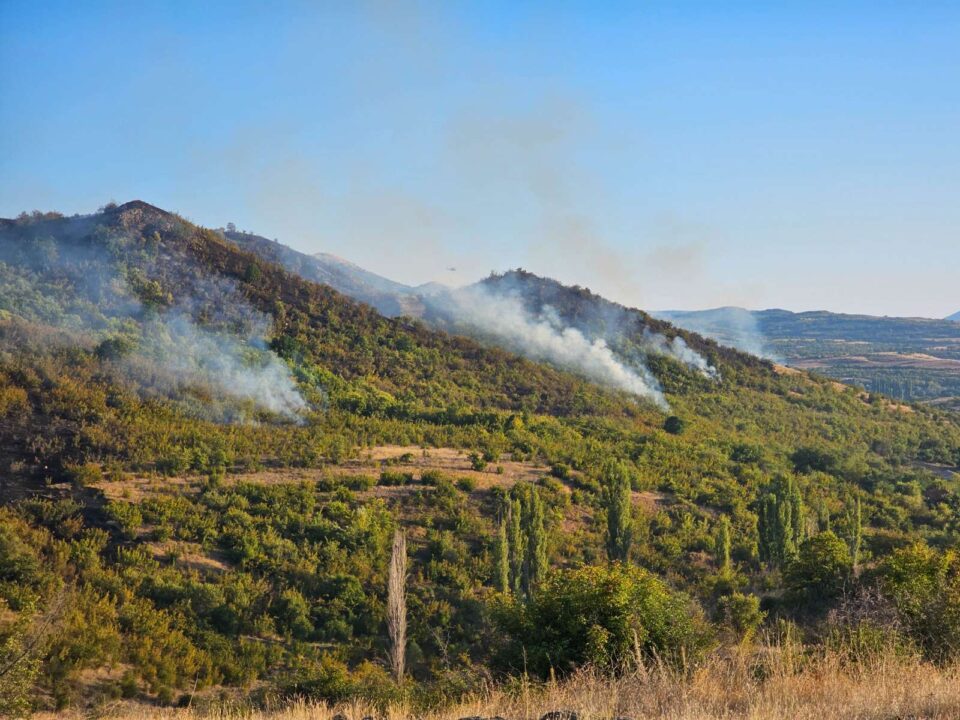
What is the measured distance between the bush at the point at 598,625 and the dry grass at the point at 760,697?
1.86 m

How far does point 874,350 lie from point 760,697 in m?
156

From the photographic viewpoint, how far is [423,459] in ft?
92.4

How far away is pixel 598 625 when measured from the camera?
893cm

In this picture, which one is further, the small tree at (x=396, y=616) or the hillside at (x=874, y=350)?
the hillside at (x=874, y=350)

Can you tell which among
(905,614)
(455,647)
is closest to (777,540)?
(455,647)

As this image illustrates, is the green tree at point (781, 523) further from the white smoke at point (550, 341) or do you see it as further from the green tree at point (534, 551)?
the white smoke at point (550, 341)

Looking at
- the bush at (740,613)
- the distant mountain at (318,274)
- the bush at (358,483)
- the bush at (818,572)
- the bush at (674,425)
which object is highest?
the distant mountain at (318,274)

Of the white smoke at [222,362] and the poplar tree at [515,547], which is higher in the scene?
the white smoke at [222,362]

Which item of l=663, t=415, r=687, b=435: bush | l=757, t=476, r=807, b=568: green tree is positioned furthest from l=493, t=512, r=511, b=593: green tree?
l=663, t=415, r=687, b=435: bush

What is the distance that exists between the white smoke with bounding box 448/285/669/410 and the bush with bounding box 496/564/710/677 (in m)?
36.8

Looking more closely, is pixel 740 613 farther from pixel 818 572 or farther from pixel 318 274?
pixel 318 274

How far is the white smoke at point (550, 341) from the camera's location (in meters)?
48.8

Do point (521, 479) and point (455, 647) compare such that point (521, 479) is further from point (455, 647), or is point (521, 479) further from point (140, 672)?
point (140, 672)

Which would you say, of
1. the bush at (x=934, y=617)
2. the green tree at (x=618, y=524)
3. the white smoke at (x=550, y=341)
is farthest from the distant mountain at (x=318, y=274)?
the bush at (x=934, y=617)
